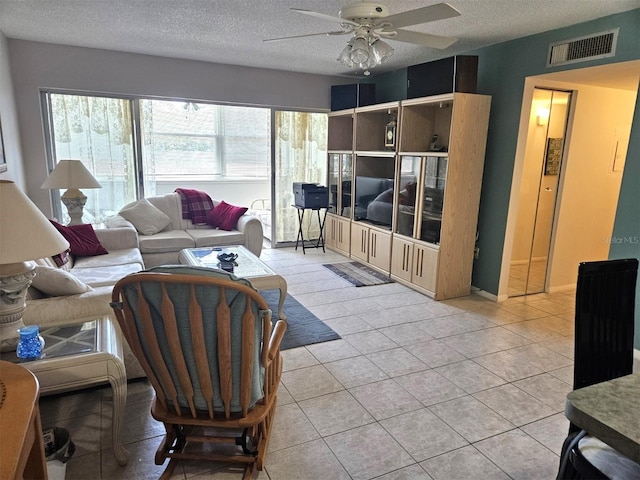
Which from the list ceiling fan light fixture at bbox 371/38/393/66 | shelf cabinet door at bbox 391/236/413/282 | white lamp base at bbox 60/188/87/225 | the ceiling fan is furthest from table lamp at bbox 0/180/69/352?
shelf cabinet door at bbox 391/236/413/282

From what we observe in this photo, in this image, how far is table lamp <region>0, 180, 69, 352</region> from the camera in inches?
63.8

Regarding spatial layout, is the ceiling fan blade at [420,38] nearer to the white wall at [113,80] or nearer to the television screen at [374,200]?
the television screen at [374,200]

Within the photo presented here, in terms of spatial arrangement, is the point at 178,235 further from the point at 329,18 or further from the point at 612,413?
the point at 612,413

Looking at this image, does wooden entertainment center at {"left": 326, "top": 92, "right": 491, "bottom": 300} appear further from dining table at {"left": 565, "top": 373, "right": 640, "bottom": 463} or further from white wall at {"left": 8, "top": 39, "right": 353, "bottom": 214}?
dining table at {"left": 565, "top": 373, "right": 640, "bottom": 463}

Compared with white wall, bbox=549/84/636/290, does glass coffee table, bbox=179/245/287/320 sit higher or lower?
lower

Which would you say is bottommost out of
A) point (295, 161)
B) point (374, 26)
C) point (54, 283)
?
point (54, 283)

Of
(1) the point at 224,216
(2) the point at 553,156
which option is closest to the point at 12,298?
(1) the point at 224,216

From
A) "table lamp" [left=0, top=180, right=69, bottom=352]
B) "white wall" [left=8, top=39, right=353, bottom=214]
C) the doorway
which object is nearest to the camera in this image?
"table lamp" [left=0, top=180, right=69, bottom=352]

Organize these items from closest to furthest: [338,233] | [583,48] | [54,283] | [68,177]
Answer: [54,283] < [583,48] < [68,177] < [338,233]

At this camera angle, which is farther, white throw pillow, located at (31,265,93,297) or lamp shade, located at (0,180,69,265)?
white throw pillow, located at (31,265,93,297)

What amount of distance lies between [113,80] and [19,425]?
4.53 metres

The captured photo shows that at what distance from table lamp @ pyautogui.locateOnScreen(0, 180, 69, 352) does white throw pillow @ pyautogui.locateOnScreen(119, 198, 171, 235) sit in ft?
9.73

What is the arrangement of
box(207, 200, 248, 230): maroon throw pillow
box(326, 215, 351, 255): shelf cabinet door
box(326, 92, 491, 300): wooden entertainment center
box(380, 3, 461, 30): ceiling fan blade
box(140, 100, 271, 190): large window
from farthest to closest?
box(140, 100, 271, 190): large window → box(326, 215, 351, 255): shelf cabinet door → box(207, 200, 248, 230): maroon throw pillow → box(326, 92, 491, 300): wooden entertainment center → box(380, 3, 461, 30): ceiling fan blade

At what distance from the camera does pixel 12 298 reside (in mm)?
1821
